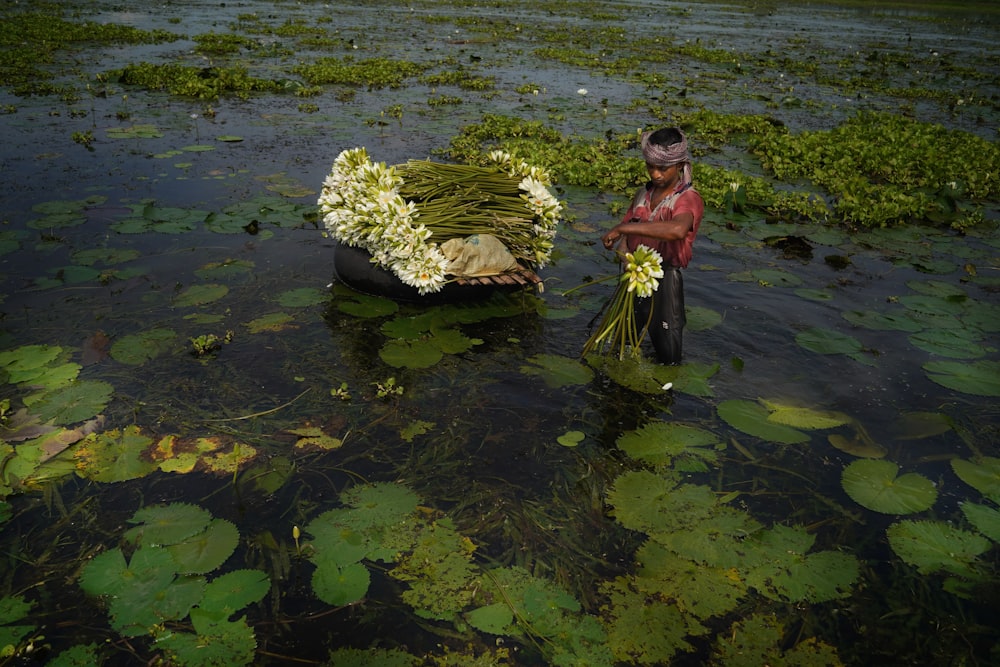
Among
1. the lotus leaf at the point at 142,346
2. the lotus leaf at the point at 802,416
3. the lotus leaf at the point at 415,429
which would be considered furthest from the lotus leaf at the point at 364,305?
the lotus leaf at the point at 802,416

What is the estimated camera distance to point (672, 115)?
16.3 meters

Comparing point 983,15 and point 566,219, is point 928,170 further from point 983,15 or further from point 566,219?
point 983,15

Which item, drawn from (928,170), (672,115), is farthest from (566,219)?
(672,115)

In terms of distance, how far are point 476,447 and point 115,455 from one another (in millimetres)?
2351

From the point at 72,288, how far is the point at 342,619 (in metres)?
4.98

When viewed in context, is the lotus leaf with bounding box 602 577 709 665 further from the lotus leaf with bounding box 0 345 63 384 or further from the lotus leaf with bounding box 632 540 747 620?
the lotus leaf with bounding box 0 345 63 384

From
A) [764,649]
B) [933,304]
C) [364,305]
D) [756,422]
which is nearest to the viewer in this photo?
[764,649]

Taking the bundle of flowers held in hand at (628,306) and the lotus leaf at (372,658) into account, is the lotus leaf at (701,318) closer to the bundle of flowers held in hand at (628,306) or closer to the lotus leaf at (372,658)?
the bundle of flowers held in hand at (628,306)

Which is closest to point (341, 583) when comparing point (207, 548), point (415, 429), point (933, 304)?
point (207, 548)

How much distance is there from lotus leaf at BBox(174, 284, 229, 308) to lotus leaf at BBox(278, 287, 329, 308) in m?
0.58

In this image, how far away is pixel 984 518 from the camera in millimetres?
4223

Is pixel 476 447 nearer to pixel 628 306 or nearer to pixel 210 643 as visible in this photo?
pixel 628 306

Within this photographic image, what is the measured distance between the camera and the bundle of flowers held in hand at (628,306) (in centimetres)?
512

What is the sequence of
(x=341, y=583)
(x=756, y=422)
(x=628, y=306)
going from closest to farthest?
(x=341, y=583) < (x=756, y=422) < (x=628, y=306)
